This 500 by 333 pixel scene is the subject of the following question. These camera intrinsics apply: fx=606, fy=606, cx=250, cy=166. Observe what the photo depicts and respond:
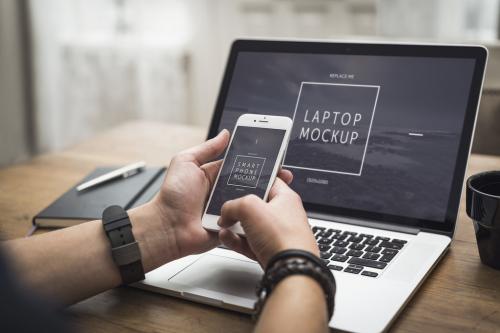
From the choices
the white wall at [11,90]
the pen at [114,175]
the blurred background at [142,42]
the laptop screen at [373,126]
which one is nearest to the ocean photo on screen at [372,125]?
the laptop screen at [373,126]

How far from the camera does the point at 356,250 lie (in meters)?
0.80

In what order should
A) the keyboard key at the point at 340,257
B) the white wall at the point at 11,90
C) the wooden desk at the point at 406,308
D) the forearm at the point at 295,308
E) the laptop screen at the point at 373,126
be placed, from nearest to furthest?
the forearm at the point at 295,308 < the wooden desk at the point at 406,308 < the keyboard key at the point at 340,257 < the laptop screen at the point at 373,126 < the white wall at the point at 11,90

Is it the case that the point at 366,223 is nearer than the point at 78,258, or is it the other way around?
the point at 78,258

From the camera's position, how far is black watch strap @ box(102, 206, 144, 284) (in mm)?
754

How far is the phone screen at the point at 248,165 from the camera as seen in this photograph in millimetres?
783

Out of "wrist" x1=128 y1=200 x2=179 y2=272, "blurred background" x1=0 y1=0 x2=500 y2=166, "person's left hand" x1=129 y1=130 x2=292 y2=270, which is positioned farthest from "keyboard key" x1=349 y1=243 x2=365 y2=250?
"blurred background" x1=0 y1=0 x2=500 y2=166

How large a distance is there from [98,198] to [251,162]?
0.35 m

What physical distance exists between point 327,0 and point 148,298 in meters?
1.92

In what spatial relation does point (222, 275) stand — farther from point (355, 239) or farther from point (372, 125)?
point (372, 125)

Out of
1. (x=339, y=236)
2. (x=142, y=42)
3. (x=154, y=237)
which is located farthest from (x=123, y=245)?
(x=142, y=42)

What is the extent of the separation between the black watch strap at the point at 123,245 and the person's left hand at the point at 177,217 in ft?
0.05

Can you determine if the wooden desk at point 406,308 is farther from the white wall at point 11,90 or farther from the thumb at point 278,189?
the white wall at point 11,90

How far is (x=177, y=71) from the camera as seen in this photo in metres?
2.78

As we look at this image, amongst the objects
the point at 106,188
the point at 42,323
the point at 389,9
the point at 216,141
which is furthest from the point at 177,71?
the point at 42,323
